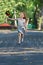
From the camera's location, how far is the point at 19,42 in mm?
18047

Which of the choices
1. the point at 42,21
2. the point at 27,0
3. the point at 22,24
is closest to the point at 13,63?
the point at 22,24

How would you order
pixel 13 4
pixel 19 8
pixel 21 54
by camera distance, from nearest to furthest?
pixel 21 54 → pixel 13 4 → pixel 19 8

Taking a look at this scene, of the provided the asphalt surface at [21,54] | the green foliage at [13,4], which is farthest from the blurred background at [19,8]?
the asphalt surface at [21,54]

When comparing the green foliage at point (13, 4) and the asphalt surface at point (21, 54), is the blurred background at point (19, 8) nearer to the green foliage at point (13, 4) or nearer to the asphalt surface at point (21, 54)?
the green foliage at point (13, 4)

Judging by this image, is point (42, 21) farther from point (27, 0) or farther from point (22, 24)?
point (22, 24)

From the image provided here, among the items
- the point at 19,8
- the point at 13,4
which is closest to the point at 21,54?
the point at 13,4

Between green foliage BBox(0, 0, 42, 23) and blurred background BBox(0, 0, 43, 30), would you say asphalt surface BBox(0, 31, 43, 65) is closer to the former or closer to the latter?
blurred background BBox(0, 0, 43, 30)

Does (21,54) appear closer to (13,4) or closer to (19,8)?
(13,4)

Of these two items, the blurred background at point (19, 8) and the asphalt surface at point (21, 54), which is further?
the blurred background at point (19, 8)

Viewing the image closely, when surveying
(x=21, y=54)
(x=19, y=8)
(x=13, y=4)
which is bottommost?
(x=19, y=8)

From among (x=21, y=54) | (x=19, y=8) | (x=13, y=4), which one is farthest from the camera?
(x=19, y=8)

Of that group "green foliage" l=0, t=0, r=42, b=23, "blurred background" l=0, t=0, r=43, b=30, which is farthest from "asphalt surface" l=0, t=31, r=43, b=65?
"green foliage" l=0, t=0, r=42, b=23

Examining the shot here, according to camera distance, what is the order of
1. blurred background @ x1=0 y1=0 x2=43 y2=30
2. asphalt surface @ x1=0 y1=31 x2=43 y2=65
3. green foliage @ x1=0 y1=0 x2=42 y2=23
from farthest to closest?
1. green foliage @ x1=0 y1=0 x2=42 y2=23
2. blurred background @ x1=0 y1=0 x2=43 y2=30
3. asphalt surface @ x1=0 y1=31 x2=43 y2=65

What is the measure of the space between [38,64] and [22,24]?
27.4ft
